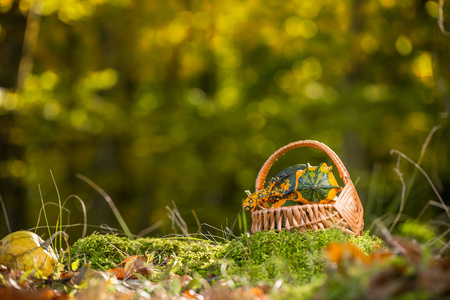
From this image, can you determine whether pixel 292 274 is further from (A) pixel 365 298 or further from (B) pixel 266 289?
(A) pixel 365 298

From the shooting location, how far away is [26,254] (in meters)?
2.07

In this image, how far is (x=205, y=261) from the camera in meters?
2.31

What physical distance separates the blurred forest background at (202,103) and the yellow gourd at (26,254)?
5.66 meters

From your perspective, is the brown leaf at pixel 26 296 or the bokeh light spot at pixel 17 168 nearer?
the brown leaf at pixel 26 296

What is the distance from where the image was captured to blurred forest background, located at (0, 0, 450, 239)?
8.30m

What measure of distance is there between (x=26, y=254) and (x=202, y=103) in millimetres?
7210

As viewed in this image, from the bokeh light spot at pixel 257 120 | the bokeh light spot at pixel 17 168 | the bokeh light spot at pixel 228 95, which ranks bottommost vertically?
the bokeh light spot at pixel 17 168

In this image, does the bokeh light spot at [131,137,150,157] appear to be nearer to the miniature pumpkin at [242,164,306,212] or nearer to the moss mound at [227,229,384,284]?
the miniature pumpkin at [242,164,306,212]

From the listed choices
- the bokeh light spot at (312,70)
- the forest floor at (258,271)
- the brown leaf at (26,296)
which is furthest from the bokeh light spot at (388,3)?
the brown leaf at (26,296)

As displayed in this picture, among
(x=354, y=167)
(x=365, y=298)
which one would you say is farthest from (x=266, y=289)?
(x=354, y=167)

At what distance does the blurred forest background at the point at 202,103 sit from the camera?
8305 millimetres

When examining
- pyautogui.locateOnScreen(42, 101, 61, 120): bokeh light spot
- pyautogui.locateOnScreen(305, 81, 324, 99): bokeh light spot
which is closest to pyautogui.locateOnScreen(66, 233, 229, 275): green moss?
pyautogui.locateOnScreen(42, 101, 61, 120): bokeh light spot

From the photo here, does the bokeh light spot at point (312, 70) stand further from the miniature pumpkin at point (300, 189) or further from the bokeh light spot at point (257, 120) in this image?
the miniature pumpkin at point (300, 189)

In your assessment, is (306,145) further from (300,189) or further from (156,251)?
(156,251)
